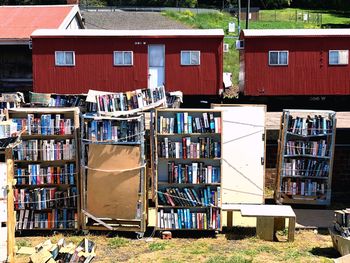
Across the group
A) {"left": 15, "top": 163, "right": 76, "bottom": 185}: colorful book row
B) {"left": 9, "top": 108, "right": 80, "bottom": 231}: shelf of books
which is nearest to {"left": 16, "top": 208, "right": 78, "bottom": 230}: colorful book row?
{"left": 9, "top": 108, "right": 80, "bottom": 231}: shelf of books

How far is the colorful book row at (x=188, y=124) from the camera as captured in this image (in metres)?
10.5

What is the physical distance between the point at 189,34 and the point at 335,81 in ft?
17.0

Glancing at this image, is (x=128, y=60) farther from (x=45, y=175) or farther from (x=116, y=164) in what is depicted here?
(x=116, y=164)

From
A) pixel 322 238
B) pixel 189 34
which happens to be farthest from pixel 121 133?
pixel 189 34

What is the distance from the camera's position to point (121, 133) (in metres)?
10.3

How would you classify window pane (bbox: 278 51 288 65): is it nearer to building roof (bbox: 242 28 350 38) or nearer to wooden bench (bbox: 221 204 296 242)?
building roof (bbox: 242 28 350 38)

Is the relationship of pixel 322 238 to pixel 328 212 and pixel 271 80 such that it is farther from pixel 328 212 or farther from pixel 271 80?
pixel 271 80

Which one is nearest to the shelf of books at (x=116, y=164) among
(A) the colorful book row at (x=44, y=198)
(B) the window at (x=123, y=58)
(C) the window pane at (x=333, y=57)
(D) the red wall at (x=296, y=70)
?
(A) the colorful book row at (x=44, y=198)

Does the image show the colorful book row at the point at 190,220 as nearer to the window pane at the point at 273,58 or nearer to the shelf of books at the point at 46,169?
the shelf of books at the point at 46,169

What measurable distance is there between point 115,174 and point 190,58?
37.5 ft

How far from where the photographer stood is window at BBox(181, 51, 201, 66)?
21.1 m

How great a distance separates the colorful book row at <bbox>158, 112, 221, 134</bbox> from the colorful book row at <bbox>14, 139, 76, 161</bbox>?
1572 mm

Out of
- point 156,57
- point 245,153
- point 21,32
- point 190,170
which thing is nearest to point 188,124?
point 190,170

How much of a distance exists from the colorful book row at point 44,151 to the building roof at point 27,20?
15995 millimetres
